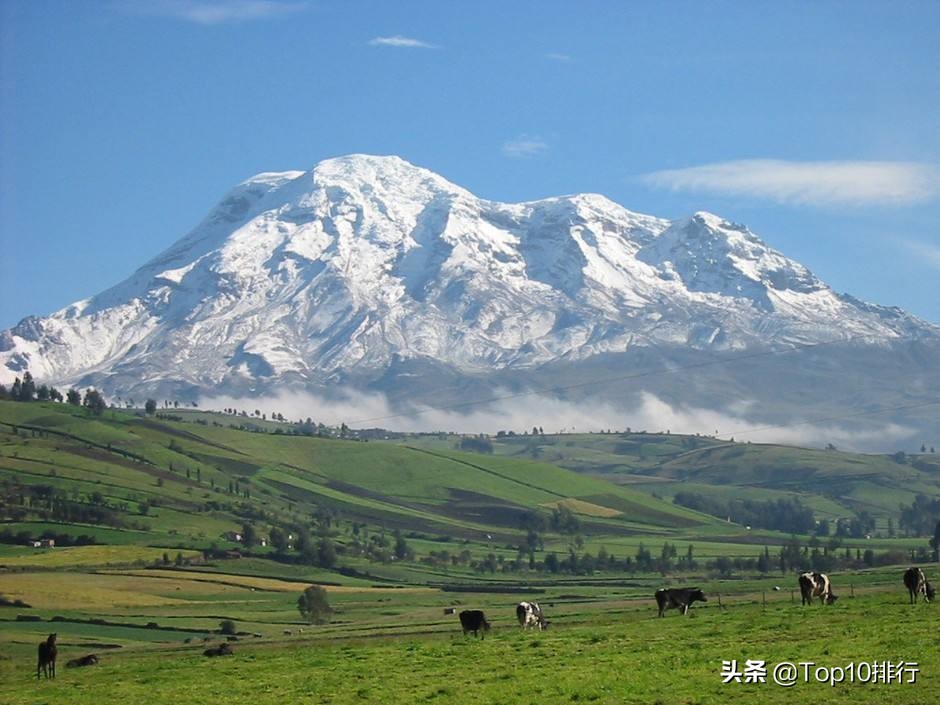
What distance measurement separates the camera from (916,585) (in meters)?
56.2

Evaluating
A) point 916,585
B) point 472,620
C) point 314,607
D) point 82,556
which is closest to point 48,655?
point 472,620

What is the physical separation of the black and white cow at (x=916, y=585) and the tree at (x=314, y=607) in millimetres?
74829

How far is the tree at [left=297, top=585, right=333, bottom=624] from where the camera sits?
411 ft

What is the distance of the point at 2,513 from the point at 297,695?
167053 mm

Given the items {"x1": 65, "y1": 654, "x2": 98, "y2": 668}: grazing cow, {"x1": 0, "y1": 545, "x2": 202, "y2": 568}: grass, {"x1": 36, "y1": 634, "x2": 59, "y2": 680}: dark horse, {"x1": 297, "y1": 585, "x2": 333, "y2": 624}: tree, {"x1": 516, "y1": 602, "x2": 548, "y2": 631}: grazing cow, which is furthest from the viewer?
{"x1": 0, "y1": 545, "x2": 202, "y2": 568}: grass

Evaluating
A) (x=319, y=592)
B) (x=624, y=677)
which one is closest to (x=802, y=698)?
(x=624, y=677)

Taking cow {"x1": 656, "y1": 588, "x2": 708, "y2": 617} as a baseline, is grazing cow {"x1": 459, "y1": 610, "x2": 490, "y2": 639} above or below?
below

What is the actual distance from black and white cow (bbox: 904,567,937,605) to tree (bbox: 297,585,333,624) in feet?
246

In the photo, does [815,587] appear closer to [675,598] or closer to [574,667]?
[675,598]

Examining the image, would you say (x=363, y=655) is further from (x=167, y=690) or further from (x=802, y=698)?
(x=802, y=698)

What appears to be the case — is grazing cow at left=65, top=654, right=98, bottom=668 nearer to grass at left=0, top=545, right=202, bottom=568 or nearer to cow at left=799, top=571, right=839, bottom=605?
cow at left=799, top=571, right=839, bottom=605

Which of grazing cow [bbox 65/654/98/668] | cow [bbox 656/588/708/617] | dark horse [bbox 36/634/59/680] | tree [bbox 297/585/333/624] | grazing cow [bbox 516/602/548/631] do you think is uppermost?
cow [bbox 656/588/708/617]

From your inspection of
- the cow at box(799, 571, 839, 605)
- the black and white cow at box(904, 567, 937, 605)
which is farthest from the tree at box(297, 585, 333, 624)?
the black and white cow at box(904, 567, 937, 605)

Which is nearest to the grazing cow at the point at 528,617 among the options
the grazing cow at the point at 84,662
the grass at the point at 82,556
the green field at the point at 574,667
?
the green field at the point at 574,667
